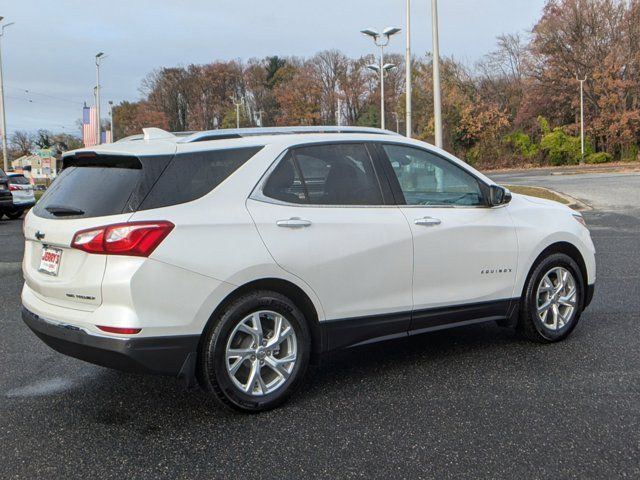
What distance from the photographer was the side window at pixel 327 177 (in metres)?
4.00

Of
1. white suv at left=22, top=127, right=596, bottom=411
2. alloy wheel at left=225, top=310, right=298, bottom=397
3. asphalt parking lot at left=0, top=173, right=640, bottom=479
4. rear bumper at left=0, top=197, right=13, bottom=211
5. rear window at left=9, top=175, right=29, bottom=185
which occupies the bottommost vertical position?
asphalt parking lot at left=0, top=173, right=640, bottom=479

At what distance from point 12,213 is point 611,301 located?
59.0 ft

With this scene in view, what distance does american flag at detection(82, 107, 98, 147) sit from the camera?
125 ft

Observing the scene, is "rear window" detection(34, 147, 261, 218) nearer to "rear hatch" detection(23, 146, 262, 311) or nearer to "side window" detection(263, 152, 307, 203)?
"rear hatch" detection(23, 146, 262, 311)

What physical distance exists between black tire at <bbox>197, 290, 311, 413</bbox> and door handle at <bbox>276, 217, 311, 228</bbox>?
16.1 inches

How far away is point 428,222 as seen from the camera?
4.41m

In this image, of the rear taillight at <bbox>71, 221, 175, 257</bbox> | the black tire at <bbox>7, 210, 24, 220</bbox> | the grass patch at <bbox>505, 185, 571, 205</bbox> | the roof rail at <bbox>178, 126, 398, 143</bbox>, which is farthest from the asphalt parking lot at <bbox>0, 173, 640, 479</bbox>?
the black tire at <bbox>7, 210, 24, 220</bbox>

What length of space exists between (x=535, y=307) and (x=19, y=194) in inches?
718

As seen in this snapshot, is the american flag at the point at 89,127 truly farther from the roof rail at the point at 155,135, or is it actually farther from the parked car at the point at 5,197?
the roof rail at the point at 155,135

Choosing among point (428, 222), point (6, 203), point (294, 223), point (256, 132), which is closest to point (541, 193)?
point (6, 203)

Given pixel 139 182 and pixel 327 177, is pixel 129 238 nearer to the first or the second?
pixel 139 182

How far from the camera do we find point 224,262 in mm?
3613

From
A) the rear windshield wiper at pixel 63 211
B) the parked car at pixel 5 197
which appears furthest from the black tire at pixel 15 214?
the rear windshield wiper at pixel 63 211

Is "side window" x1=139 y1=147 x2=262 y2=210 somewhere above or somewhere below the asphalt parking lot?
above
